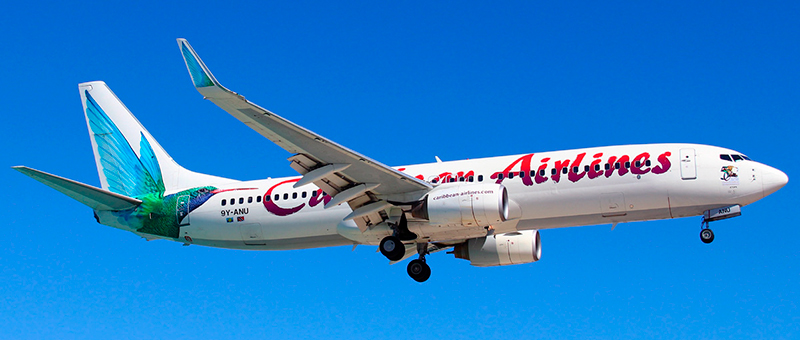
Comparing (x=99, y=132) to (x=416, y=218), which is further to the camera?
(x=99, y=132)

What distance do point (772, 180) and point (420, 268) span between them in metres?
12.9

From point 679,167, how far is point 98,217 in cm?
2229

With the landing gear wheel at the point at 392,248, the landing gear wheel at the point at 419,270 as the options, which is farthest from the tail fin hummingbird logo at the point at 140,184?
the landing gear wheel at the point at 419,270

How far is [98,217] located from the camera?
3519 centimetres

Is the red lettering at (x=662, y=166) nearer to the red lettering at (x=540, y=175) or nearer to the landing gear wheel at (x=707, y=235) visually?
the landing gear wheel at (x=707, y=235)

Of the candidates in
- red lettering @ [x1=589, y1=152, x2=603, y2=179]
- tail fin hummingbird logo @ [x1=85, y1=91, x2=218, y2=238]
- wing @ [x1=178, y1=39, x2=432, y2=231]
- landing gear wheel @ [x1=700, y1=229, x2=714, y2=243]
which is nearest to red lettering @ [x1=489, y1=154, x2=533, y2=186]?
red lettering @ [x1=589, y1=152, x2=603, y2=179]

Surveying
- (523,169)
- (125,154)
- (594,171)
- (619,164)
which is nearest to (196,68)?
(523,169)

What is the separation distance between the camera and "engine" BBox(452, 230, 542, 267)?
34.3 meters

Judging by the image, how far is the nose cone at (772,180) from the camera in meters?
29.3

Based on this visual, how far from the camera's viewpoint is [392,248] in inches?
1220

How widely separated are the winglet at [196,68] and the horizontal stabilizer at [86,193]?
26.8ft

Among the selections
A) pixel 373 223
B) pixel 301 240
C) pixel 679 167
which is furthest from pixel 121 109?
pixel 679 167

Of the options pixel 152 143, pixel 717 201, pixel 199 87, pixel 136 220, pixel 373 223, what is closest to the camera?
pixel 199 87

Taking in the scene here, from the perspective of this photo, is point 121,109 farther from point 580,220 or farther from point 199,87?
point 580,220
